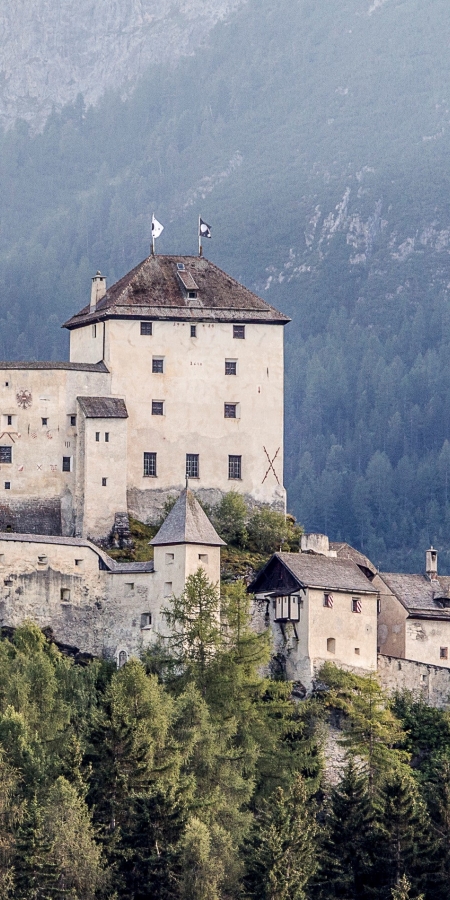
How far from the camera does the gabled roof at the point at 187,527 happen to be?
8475 cm

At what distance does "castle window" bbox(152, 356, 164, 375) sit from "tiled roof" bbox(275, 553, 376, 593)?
11.2 m

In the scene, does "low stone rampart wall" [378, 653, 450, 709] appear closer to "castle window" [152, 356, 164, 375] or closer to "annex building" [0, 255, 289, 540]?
"annex building" [0, 255, 289, 540]

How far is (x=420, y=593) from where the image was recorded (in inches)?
3666

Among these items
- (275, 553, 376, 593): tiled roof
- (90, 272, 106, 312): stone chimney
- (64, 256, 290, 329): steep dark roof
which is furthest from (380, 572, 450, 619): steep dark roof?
(90, 272, 106, 312): stone chimney

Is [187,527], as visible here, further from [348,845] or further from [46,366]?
[348,845]

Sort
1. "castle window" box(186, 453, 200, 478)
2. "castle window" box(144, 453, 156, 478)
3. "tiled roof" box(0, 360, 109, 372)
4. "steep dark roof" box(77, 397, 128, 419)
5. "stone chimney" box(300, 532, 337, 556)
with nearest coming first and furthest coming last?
"steep dark roof" box(77, 397, 128, 419), "stone chimney" box(300, 532, 337, 556), "tiled roof" box(0, 360, 109, 372), "castle window" box(144, 453, 156, 478), "castle window" box(186, 453, 200, 478)

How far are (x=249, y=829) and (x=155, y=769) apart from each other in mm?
3607

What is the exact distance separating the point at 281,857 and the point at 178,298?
3337cm

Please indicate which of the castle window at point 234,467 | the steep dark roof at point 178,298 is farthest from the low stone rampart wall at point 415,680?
the steep dark roof at point 178,298

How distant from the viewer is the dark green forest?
68.9 metres

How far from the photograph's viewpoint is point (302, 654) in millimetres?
84500

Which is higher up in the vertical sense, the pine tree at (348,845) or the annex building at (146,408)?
the annex building at (146,408)

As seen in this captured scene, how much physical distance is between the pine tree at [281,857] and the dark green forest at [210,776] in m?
0.07

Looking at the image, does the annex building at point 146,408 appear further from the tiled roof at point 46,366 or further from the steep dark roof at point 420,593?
the steep dark roof at point 420,593
